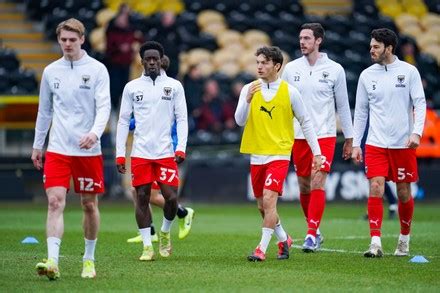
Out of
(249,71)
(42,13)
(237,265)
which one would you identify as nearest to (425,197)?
(249,71)

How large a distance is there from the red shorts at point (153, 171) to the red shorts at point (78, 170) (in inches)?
72.1

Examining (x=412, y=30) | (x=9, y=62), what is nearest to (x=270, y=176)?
(x=9, y=62)

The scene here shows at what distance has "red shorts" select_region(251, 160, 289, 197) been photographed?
507 inches

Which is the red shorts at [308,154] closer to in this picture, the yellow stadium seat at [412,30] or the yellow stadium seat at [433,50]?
the yellow stadium seat at [433,50]

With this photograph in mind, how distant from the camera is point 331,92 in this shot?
48.0ft

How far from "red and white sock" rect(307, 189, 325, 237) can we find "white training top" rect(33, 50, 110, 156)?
3.71 m

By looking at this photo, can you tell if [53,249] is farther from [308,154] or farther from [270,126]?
[308,154]

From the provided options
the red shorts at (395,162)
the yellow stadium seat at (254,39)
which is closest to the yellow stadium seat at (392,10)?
the yellow stadium seat at (254,39)

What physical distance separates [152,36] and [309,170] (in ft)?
43.1

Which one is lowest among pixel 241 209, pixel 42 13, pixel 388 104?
pixel 241 209

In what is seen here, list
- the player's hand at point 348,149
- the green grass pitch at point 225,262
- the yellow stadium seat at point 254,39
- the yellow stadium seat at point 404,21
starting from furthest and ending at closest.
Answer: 1. the yellow stadium seat at point 404,21
2. the yellow stadium seat at point 254,39
3. the player's hand at point 348,149
4. the green grass pitch at point 225,262

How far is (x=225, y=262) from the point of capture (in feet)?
42.3

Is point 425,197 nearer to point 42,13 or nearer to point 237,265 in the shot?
point 42,13

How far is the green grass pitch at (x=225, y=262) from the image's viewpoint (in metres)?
10.9
